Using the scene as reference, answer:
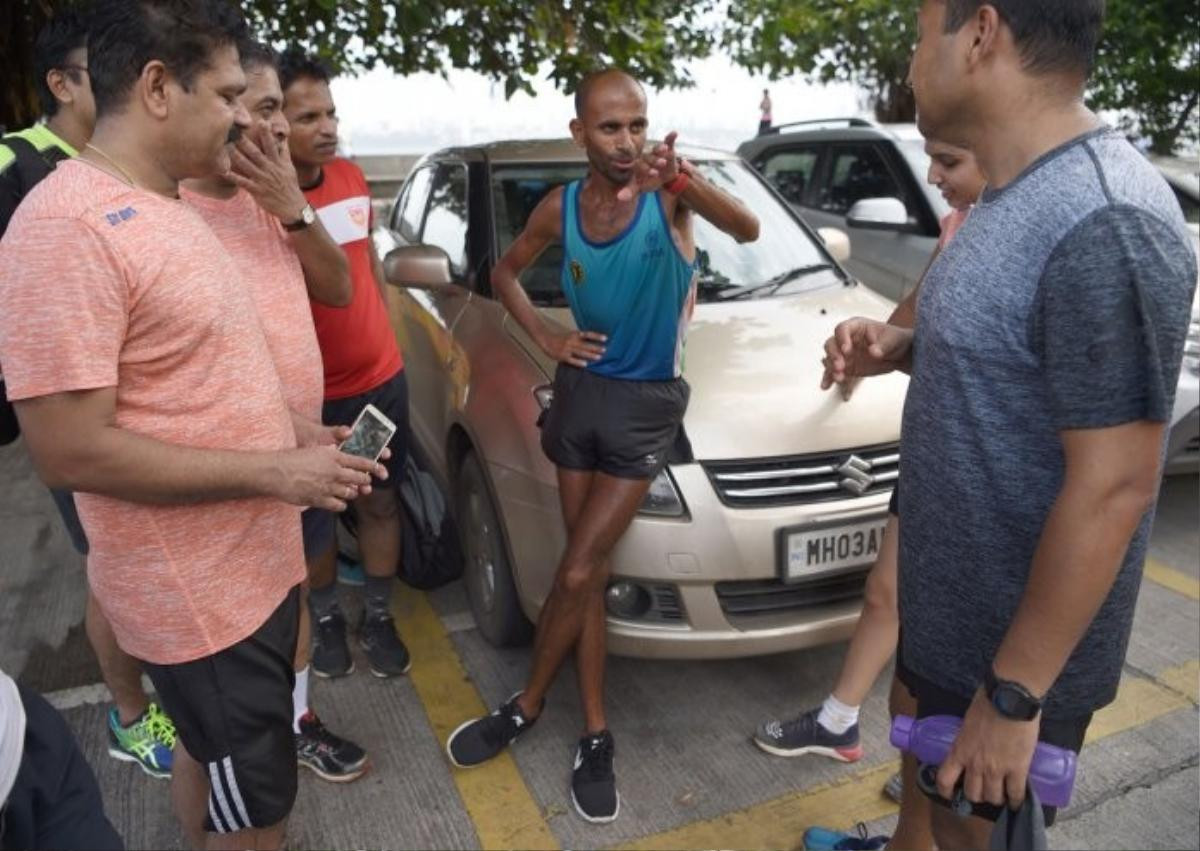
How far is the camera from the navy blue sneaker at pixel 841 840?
2.15 metres

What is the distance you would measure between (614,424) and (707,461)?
34cm

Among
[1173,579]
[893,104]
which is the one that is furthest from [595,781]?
[893,104]

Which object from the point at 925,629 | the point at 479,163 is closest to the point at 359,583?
the point at 479,163

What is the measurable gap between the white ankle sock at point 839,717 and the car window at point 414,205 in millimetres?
2897

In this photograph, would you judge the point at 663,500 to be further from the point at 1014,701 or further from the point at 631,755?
the point at 1014,701

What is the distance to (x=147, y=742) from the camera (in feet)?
7.95

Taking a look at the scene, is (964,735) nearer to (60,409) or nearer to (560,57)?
(60,409)

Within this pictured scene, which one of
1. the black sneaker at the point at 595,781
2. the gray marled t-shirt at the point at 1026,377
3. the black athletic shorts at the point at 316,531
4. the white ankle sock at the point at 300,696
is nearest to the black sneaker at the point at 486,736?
the black sneaker at the point at 595,781

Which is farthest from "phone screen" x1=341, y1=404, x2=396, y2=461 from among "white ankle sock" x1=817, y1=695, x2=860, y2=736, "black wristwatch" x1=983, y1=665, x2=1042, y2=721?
"white ankle sock" x1=817, y1=695, x2=860, y2=736

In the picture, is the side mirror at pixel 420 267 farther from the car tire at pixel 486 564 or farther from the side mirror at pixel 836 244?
the side mirror at pixel 836 244

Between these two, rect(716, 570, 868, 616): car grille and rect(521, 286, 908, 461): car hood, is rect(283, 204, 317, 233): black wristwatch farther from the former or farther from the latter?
rect(716, 570, 868, 616): car grille

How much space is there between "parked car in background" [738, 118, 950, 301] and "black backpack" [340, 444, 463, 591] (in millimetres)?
2727

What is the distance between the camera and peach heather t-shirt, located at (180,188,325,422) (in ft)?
6.67

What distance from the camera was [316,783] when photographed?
7.92ft
